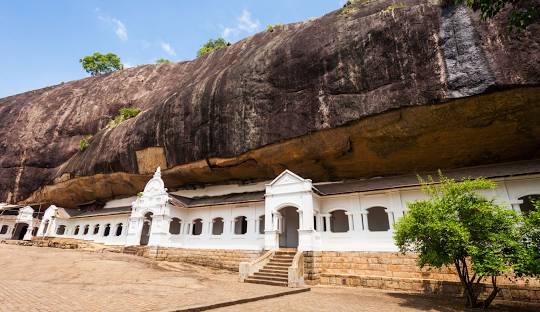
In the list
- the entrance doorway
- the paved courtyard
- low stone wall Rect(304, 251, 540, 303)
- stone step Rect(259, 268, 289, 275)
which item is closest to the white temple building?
low stone wall Rect(304, 251, 540, 303)

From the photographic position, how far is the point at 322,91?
59.7ft

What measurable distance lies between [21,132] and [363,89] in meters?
44.7

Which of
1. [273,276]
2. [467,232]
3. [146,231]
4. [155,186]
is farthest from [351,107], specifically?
[146,231]

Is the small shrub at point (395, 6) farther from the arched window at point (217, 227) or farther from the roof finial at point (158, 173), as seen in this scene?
the roof finial at point (158, 173)

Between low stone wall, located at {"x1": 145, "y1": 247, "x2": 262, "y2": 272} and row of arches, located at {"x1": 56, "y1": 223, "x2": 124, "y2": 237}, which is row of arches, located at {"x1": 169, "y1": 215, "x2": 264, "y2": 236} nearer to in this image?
low stone wall, located at {"x1": 145, "y1": 247, "x2": 262, "y2": 272}

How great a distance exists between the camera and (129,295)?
8.79 m

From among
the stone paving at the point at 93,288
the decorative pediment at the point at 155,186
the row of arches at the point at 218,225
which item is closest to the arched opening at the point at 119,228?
the row of arches at the point at 218,225

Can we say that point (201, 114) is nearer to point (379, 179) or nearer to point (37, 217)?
point (379, 179)

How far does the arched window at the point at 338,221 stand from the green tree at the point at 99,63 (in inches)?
1988

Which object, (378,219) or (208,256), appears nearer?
(208,256)

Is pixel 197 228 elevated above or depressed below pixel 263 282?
above

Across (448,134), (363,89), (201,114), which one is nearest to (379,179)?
(448,134)

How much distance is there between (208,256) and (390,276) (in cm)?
1187

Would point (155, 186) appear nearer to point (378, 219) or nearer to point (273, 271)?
point (273, 271)
